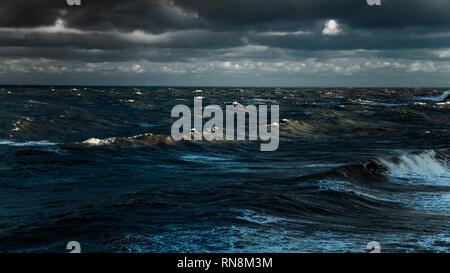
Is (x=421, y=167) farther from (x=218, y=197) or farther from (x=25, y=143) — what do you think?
(x=25, y=143)

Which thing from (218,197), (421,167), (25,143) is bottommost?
(421,167)

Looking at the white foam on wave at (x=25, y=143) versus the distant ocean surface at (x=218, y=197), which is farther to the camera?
the white foam on wave at (x=25, y=143)

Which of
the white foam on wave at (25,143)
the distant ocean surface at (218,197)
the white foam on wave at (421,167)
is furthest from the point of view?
the white foam on wave at (25,143)

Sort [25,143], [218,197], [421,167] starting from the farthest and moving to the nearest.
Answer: [25,143] → [421,167] → [218,197]

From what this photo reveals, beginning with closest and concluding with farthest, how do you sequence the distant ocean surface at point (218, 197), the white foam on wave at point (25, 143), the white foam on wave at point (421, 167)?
the distant ocean surface at point (218, 197)
the white foam on wave at point (421, 167)
the white foam on wave at point (25, 143)

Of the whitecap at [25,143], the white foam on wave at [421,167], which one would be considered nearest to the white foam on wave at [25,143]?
the whitecap at [25,143]

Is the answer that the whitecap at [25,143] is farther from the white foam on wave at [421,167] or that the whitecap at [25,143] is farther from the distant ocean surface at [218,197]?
the white foam on wave at [421,167]

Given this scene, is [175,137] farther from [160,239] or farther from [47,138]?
[160,239]

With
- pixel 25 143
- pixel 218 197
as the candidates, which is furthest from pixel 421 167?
pixel 25 143

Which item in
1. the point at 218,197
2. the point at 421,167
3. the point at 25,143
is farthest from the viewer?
the point at 25,143

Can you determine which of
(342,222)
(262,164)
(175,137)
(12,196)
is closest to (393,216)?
(342,222)

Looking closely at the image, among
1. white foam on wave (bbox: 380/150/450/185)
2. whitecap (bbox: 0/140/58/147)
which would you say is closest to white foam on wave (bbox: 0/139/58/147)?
whitecap (bbox: 0/140/58/147)

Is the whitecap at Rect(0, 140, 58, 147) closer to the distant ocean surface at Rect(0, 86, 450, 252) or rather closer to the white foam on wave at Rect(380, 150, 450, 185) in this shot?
the distant ocean surface at Rect(0, 86, 450, 252)
